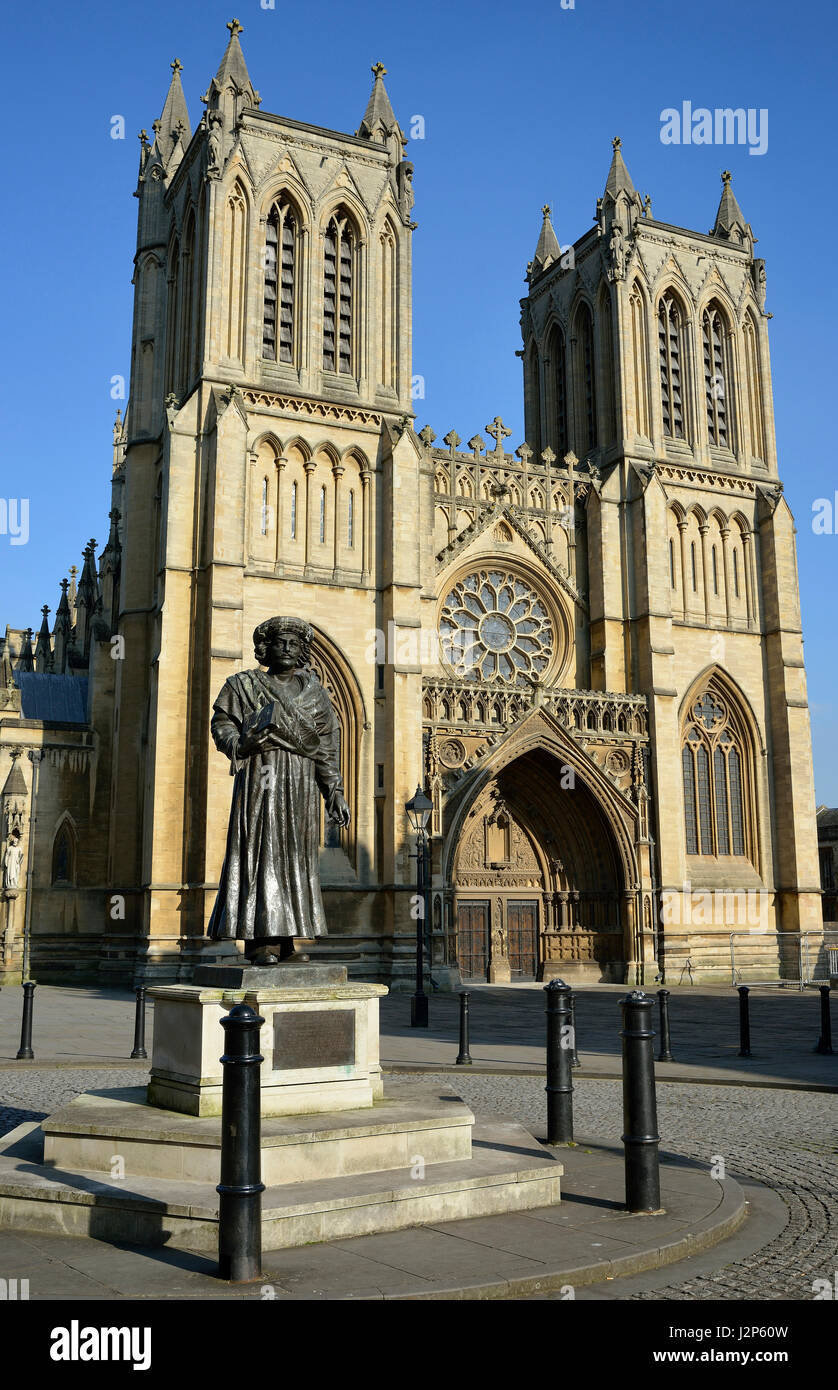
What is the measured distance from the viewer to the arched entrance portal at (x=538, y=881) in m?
31.0

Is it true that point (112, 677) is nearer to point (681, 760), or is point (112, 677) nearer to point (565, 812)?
point (565, 812)

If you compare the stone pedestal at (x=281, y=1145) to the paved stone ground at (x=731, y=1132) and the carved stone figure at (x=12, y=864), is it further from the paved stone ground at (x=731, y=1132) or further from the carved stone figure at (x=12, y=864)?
the carved stone figure at (x=12, y=864)

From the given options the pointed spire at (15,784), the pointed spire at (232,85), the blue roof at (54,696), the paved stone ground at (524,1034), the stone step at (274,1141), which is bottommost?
the paved stone ground at (524,1034)

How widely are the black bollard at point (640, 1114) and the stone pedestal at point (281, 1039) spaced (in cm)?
163

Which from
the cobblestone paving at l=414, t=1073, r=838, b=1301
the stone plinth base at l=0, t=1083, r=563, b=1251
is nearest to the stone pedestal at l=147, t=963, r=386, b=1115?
the stone plinth base at l=0, t=1083, r=563, b=1251

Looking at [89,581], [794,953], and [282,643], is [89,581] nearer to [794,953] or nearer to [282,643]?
[794,953]

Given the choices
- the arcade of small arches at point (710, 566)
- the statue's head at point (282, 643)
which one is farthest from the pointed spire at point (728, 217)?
the statue's head at point (282, 643)

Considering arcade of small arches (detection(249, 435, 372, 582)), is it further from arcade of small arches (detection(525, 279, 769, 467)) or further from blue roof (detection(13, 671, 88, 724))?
blue roof (detection(13, 671, 88, 724))

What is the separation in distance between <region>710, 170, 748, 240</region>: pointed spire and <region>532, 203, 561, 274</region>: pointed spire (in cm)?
539

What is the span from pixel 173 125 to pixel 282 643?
33.9 metres

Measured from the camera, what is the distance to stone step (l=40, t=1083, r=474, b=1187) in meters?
6.18

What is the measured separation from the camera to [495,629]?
33.1 m

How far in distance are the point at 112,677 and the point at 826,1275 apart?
1204 inches
